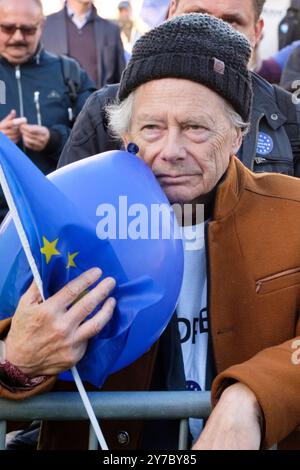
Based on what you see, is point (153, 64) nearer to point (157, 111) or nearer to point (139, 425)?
point (157, 111)

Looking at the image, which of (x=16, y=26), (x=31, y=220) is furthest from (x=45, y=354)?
(x=16, y=26)

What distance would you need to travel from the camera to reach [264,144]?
3.61 meters

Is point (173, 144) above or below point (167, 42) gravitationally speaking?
below

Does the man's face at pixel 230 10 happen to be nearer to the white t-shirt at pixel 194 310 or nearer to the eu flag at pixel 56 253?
the white t-shirt at pixel 194 310

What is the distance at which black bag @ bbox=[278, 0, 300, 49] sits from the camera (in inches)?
270

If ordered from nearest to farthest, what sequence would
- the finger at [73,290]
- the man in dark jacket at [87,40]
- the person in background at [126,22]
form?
the finger at [73,290] < the man in dark jacket at [87,40] < the person in background at [126,22]

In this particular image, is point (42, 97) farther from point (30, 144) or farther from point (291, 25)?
point (291, 25)

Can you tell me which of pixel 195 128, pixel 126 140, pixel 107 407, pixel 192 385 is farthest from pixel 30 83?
pixel 107 407

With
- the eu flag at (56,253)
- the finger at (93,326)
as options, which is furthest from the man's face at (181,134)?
the finger at (93,326)

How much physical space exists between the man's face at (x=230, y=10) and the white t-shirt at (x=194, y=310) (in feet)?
4.10

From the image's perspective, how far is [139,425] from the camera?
2582mm

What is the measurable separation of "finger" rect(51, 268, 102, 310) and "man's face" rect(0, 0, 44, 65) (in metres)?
3.07

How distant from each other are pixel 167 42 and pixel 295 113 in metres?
1.13

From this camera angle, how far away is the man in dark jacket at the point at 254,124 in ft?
11.4
